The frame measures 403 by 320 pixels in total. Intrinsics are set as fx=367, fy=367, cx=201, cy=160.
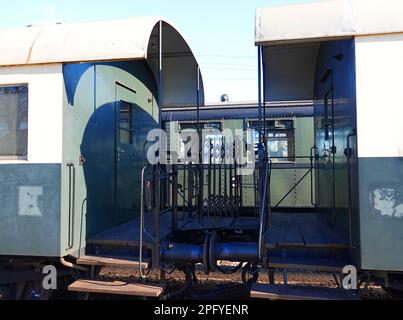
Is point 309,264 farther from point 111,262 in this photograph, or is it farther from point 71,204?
point 71,204

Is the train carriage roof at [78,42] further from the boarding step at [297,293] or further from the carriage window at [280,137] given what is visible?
the carriage window at [280,137]

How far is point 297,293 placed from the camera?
320 centimetres

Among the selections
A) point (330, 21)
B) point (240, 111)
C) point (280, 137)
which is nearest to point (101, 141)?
point (330, 21)

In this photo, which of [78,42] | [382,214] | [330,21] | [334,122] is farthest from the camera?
[334,122]

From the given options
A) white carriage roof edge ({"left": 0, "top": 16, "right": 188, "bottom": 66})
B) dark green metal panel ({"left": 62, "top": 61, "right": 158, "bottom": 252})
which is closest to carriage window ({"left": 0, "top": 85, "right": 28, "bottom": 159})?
white carriage roof edge ({"left": 0, "top": 16, "right": 188, "bottom": 66})

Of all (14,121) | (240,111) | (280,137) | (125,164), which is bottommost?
(125,164)

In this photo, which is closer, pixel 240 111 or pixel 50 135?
pixel 50 135

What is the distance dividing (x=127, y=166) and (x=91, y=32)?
2.08 meters

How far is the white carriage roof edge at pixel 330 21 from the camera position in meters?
3.03

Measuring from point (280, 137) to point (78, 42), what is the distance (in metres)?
4.59

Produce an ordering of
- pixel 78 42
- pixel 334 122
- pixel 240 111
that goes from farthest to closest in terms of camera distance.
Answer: pixel 240 111 < pixel 334 122 < pixel 78 42

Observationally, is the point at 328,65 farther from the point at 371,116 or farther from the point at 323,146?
the point at 371,116

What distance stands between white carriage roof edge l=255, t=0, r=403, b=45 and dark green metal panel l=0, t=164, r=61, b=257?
2342 millimetres

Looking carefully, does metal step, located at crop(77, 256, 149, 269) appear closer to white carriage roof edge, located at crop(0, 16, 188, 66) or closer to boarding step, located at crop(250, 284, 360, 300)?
boarding step, located at crop(250, 284, 360, 300)
